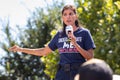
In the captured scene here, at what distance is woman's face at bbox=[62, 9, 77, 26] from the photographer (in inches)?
145

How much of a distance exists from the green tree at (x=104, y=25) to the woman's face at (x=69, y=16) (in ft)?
27.3

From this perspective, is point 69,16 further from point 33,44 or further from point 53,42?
point 33,44

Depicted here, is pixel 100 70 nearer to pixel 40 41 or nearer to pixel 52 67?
pixel 52 67

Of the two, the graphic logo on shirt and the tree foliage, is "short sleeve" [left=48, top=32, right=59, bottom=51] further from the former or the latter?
the tree foliage

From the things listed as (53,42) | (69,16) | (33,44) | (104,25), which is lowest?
(33,44)

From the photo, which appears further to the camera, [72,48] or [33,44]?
[33,44]

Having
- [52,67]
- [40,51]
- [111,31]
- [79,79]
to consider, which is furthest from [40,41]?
[79,79]

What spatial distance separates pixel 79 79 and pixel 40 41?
24209 mm

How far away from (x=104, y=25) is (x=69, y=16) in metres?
9.86

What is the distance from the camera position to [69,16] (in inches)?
145

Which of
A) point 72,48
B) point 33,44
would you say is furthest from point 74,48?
point 33,44

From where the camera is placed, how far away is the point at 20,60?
25.4 meters

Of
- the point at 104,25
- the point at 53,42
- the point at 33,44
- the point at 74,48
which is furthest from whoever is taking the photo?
the point at 33,44

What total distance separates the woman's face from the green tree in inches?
328
